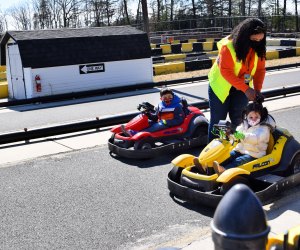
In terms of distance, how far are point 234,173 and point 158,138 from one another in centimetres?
239

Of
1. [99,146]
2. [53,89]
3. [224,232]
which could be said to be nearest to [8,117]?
[53,89]

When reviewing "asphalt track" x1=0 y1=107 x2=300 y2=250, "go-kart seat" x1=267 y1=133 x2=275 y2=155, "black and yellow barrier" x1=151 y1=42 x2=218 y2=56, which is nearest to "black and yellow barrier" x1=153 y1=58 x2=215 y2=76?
"black and yellow barrier" x1=151 y1=42 x2=218 y2=56

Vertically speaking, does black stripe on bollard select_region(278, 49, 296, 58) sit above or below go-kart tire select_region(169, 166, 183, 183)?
above

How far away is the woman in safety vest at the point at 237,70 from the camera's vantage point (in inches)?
197

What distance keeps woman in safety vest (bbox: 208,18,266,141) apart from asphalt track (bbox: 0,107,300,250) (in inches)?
44.5

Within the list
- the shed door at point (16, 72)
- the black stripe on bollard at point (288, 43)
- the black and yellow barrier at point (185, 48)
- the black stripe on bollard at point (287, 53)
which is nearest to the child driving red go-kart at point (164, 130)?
the shed door at point (16, 72)

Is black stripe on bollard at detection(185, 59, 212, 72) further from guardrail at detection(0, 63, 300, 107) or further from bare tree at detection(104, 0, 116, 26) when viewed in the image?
bare tree at detection(104, 0, 116, 26)

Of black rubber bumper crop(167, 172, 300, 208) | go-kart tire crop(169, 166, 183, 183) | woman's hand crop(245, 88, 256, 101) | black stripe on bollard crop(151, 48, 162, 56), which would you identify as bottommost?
black rubber bumper crop(167, 172, 300, 208)

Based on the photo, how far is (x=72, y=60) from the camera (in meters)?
16.0

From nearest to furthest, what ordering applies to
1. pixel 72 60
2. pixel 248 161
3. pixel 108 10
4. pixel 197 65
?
pixel 248 161
pixel 72 60
pixel 197 65
pixel 108 10

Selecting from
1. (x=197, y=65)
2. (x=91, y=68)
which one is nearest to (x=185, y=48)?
(x=197, y=65)

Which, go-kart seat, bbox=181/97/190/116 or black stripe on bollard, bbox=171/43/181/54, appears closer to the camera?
go-kart seat, bbox=181/97/190/116

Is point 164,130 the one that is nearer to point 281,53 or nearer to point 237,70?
point 237,70

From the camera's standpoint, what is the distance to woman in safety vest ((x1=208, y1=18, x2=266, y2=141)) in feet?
16.4
